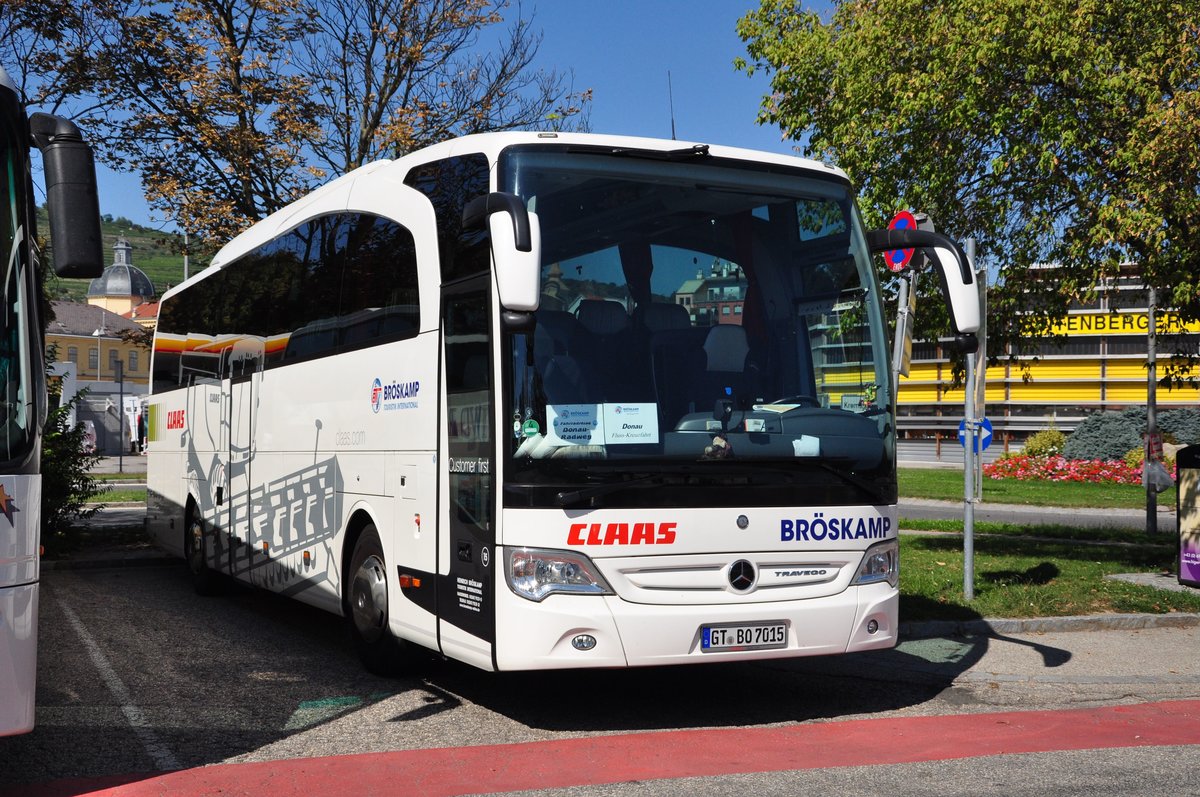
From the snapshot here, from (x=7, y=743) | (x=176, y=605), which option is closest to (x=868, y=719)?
(x=7, y=743)

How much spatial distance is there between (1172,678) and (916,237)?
3608mm

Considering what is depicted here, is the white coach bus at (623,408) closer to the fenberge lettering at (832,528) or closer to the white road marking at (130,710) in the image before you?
A: the fenberge lettering at (832,528)

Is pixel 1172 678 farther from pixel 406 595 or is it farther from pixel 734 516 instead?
pixel 406 595

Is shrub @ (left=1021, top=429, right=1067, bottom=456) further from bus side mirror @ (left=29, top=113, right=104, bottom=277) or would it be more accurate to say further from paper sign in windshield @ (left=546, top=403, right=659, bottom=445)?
A: bus side mirror @ (left=29, top=113, right=104, bottom=277)

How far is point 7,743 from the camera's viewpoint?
6.92 meters

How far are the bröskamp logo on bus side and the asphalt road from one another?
1.84 meters

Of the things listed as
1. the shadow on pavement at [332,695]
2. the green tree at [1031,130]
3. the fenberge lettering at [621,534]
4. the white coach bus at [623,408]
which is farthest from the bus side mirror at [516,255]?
→ the green tree at [1031,130]

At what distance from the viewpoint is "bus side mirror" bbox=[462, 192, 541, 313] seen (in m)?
6.24

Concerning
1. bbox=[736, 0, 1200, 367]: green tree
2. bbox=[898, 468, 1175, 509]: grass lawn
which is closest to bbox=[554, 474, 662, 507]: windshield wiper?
bbox=[736, 0, 1200, 367]: green tree

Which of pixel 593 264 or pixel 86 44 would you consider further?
pixel 86 44

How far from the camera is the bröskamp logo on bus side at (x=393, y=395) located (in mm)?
8141

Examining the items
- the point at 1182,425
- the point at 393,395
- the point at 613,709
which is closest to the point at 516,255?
the point at 393,395

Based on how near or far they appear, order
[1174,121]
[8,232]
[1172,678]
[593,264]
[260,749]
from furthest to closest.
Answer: [1174,121] < [1172,678] < [593,264] < [260,749] < [8,232]

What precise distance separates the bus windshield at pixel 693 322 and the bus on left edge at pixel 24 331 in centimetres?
233
